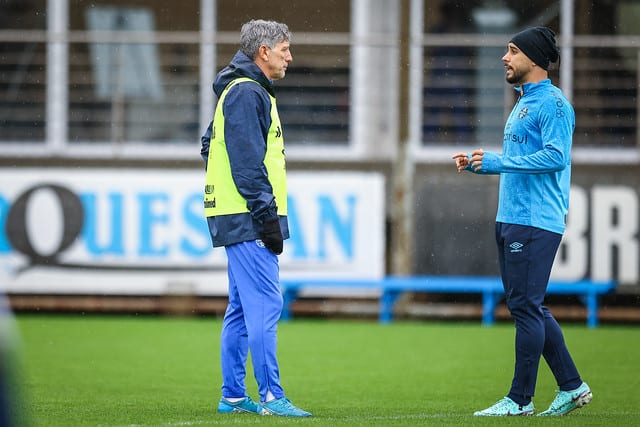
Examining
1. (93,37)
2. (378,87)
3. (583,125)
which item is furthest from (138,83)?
(583,125)

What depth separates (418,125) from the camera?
1442 cm

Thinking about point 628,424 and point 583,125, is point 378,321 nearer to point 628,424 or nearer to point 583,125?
point 583,125

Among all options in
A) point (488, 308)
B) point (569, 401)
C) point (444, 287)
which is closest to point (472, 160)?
point (569, 401)

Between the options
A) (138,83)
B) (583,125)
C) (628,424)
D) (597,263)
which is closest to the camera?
(628,424)

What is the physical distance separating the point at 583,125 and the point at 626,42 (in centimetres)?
107

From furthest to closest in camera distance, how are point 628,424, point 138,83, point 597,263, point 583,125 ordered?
point 138,83 → point 583,125 → point 597,263 → point 628,424

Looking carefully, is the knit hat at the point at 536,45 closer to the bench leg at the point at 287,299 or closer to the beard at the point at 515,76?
the beard at the point at 515,76

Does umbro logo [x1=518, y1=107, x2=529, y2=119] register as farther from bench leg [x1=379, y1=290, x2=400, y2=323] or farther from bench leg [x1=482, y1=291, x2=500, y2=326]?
bench leg [x1=379, y1=290, x2=400, y2=323]

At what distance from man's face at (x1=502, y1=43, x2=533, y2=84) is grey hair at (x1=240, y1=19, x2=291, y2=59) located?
1080 millimetres

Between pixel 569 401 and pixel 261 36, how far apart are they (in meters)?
2.28

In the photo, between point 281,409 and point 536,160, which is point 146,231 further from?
point 536,160

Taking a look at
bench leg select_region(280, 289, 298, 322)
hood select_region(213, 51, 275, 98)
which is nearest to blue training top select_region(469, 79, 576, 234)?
hood select_region(213, 51, 275, 98)

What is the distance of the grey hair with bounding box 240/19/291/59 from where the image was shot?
593cm

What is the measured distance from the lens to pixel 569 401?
6.04 m
